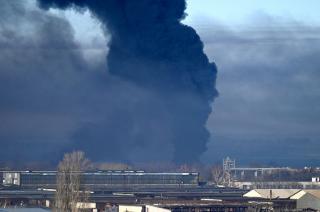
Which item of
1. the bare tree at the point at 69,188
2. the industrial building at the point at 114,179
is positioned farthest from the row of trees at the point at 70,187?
the industrial building at the point at 114,179

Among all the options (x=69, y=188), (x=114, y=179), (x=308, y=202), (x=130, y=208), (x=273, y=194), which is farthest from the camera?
(x=114, y=179)

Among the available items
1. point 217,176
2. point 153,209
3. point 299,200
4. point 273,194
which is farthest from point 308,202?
point 217,176

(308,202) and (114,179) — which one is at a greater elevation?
(114,179)

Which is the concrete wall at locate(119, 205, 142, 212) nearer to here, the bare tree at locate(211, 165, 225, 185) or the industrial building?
the industrial building

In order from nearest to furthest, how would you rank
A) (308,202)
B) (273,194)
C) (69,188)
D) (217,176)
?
(69,188)
(308,202)
(273,194)
(217,176)

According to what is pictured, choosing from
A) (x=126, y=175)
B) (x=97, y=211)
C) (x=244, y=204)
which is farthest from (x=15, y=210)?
(x=126, y=175)

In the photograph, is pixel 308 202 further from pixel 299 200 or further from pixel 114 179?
pixel 114 179

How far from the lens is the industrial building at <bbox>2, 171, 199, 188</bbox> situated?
220ft

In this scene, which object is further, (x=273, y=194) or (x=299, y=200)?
(x=273, y=194)

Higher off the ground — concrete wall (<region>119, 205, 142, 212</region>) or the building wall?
the building wall

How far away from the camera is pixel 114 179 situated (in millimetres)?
68688

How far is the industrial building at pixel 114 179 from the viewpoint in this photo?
67.1 meters

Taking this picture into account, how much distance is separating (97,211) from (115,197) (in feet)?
22.8

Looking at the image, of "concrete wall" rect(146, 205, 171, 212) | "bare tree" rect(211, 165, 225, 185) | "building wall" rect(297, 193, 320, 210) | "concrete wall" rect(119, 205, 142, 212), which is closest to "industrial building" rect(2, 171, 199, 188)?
"bare tree" rect(211, 165, 225, 185)
